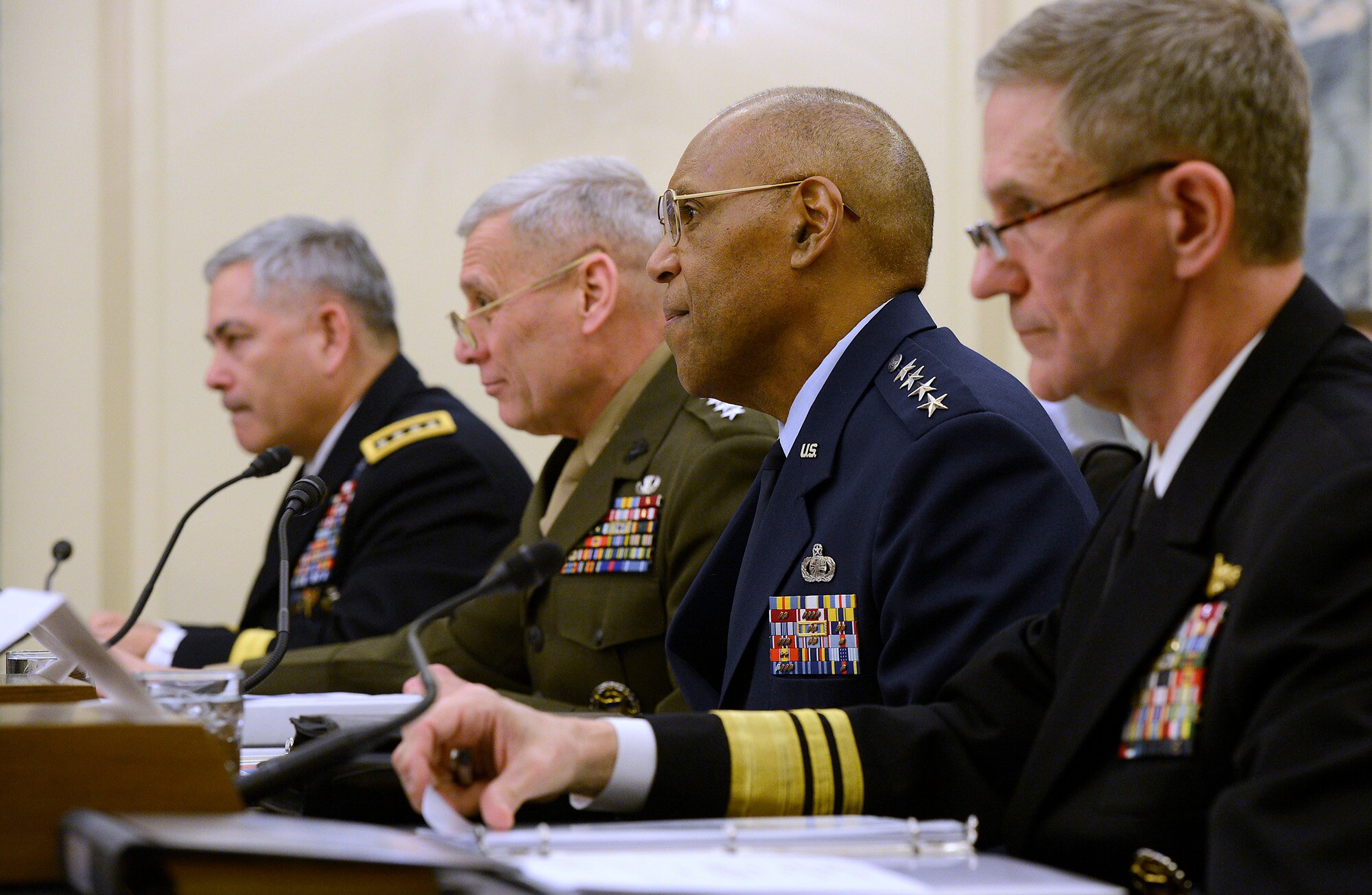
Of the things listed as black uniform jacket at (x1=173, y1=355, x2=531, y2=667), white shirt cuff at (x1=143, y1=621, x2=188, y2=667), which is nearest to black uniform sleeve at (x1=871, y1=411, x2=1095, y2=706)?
black uniform jacket at (x1=173, y1=355, x2=531, y2=667)

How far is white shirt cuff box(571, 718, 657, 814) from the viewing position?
1.18 m

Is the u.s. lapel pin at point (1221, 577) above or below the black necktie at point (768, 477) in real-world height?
below

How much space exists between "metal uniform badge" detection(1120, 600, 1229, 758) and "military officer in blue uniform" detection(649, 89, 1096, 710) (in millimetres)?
356

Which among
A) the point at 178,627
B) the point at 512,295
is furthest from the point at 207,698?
the point at 178,627

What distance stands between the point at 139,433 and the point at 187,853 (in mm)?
3966

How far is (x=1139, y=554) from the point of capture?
1.14 meters

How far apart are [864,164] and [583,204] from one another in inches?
41.0

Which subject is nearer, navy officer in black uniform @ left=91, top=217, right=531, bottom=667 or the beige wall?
navy officer in black uniform @ left=91, top=217, right=531, bottom=667

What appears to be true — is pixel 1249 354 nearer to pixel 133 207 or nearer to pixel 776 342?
pixel 776 342

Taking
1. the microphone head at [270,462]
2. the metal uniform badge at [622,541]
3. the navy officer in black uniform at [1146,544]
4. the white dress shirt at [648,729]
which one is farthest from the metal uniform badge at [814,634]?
the microphone head at [270,462]

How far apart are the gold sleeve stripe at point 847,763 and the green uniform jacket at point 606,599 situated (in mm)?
856

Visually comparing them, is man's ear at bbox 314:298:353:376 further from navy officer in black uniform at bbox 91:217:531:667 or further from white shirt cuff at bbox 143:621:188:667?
white shirt cuff at bbox 143:621:188:667

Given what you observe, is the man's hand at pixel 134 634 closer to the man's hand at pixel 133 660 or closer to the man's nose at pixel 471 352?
the man's hand at pixel 133 660

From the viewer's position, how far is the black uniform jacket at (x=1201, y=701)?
907mm
